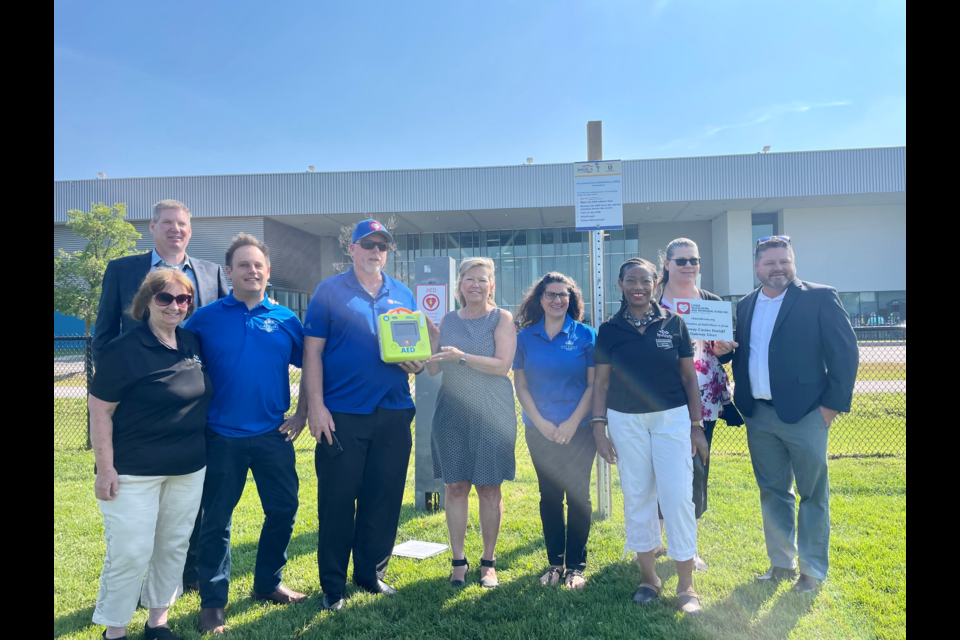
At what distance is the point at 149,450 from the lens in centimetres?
286

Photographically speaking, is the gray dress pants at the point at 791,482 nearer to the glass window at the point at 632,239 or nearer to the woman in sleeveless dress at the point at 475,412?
the woman in sleeveless dress at the point at 475,412

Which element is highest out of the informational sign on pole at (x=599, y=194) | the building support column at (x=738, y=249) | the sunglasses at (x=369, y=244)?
the building support column at (x=738, y=249)

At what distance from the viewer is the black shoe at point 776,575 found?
3716 mm

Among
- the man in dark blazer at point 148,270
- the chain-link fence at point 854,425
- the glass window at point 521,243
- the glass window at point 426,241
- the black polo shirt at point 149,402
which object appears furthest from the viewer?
A: the glass window at point 426,241

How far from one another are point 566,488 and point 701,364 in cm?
132

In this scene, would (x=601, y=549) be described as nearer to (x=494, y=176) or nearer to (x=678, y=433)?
(x=678, y=433)

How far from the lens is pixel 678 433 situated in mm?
3375

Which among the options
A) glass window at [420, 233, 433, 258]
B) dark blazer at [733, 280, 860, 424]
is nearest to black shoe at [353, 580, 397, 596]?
dark blazer at [733, 280, 860, 424]

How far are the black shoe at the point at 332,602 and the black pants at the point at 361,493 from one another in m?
0.02

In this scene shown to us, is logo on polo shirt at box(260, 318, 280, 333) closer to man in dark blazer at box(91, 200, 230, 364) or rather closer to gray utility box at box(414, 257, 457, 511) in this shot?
man in dark blazer at box(91, 200, 230, 364)

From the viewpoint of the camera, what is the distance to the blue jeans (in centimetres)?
328

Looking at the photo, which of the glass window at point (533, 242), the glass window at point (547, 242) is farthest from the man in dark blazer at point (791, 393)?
the glass window at point (533, 242)

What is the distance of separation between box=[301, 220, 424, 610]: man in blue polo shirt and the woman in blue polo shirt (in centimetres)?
82

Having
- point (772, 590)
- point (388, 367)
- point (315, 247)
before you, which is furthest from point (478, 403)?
point (315, 247)
